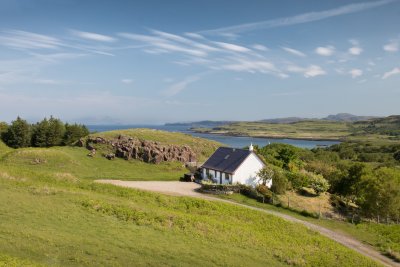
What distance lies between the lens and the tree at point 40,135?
7425 cm

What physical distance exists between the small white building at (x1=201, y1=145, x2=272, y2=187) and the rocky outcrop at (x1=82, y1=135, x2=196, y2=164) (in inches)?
554

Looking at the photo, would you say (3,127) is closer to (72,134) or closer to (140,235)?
(72,134)

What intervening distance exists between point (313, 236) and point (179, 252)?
47.0ft

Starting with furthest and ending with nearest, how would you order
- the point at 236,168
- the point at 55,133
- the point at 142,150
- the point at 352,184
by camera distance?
the point at 55,133 → the point at 142,150 → the point at 352,184 → the point at 236,168

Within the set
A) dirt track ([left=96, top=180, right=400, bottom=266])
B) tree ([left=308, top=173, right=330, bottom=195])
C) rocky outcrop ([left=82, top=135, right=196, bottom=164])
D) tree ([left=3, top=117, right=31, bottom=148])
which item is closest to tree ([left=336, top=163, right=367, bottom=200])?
tree ([left=308, top=173, right=330, bottom=195])

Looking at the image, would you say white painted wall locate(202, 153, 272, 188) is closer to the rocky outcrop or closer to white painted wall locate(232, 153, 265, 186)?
white painted wall locate(232, 153, 265, 186)

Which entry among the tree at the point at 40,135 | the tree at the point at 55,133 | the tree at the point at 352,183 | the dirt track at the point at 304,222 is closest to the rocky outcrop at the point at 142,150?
the tree at the point at 55,133

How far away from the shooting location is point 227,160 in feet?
175

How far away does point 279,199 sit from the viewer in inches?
1797

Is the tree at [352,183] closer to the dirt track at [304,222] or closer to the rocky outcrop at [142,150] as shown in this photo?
the dirt track at [304,222]

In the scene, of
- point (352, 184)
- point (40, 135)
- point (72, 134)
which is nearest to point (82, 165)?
point (40, 135)

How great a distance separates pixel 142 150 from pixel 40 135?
24.7 m

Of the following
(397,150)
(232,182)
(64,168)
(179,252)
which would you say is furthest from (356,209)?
(397,150)

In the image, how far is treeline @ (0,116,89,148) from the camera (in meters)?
72.9
